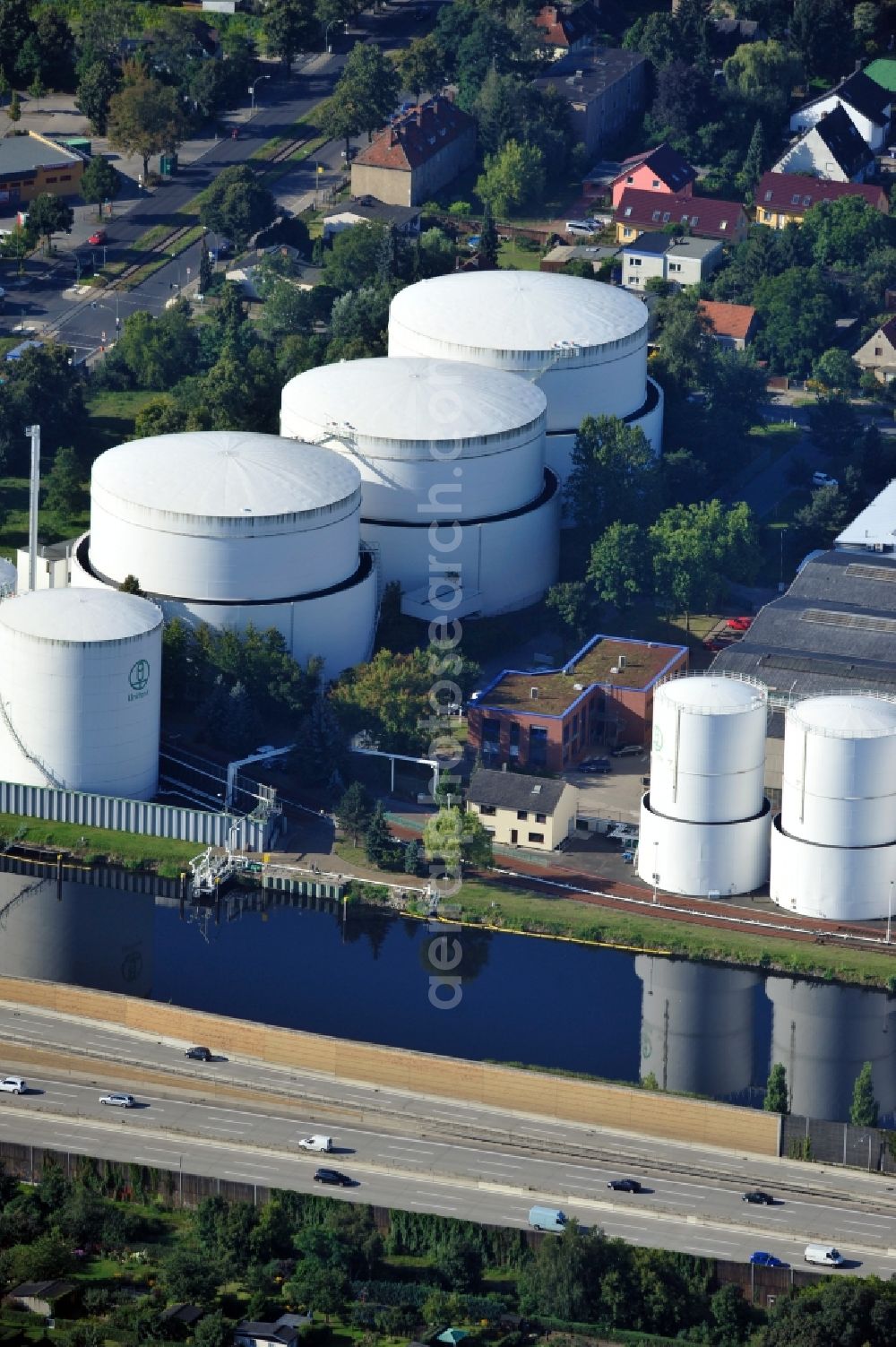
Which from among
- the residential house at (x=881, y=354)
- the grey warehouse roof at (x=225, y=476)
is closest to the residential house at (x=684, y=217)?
the residential house at (x=881, y=354)

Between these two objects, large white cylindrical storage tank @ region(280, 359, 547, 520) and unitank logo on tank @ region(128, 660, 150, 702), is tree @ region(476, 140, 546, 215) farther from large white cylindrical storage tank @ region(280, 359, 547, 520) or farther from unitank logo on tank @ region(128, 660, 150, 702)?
unitank logo on tank @ region(128, 660, 150, 702)

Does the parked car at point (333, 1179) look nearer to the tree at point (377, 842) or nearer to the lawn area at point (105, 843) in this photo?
the tree at point (377, 842)

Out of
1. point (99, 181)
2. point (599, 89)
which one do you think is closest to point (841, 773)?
point (99, 181)

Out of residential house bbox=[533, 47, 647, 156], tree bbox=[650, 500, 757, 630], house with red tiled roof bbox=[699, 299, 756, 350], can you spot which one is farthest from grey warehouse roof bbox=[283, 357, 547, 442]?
residential house bbox=[533, 47, 647, 156]

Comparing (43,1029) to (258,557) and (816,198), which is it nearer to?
(258,557)

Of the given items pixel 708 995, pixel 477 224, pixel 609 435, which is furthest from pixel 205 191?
pixel 708 995

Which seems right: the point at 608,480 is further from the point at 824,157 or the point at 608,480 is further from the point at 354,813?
the point at 824,157
